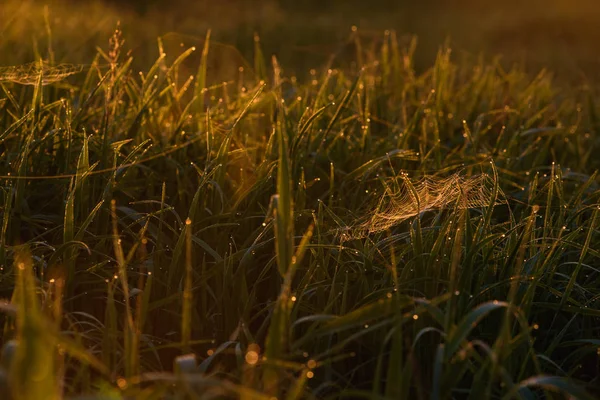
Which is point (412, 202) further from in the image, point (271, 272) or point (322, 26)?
point (322, 26)

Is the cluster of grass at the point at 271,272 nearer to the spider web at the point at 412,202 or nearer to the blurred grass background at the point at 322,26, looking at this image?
the spider web at the point at 412,202

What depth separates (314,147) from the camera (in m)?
2.39

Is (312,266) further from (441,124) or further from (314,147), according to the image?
(441,124)

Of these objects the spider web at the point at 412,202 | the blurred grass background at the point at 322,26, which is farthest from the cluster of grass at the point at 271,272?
the blurred grass background at the point at 322,26

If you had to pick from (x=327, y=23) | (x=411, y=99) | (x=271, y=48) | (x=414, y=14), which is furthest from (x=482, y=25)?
(x=411, y=99)

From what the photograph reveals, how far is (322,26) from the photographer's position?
6.76m

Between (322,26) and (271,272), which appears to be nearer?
(271,272)

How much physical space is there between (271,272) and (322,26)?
5188 millimetres

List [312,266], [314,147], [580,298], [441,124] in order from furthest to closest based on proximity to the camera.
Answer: [441,124]
[314,147]
[580,298]
[312,266]

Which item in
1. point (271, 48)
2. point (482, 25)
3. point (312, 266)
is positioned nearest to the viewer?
point (312, 266)

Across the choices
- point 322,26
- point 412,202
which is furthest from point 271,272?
point 322,26

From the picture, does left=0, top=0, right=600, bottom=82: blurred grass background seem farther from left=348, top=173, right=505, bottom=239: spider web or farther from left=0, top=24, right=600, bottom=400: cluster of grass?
left=348, top=173, right=505, bottom=239: spider web

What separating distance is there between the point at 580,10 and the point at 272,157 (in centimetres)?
803

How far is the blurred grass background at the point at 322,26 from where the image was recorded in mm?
4281
